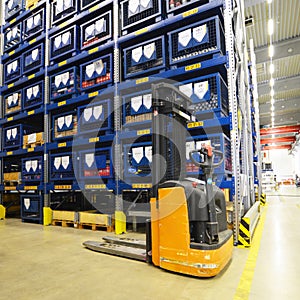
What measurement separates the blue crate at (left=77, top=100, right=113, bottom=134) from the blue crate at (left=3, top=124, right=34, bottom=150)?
85.6 inches

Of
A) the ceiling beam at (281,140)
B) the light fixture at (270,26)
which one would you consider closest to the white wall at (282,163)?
the ceiling beam at (281,140)

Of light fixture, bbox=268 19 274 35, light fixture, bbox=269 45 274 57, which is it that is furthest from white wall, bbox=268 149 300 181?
light fixture, bbox=268 19 274 35

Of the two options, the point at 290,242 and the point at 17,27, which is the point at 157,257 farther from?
the point at 17,27

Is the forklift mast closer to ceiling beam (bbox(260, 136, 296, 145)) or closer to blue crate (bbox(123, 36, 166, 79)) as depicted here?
blue crate (bbox(123, 36, 166, 79))

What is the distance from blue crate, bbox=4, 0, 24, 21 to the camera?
714cm

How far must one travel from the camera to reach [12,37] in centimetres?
721

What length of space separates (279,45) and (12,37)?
11.4 metres

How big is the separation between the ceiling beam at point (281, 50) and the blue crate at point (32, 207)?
40.1ft

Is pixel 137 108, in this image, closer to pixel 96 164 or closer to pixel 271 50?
pixel 96 164

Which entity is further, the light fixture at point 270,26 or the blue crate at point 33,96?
the light fixture at point 270,26

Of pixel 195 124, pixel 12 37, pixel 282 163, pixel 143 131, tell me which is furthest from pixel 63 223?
pixel 282 163

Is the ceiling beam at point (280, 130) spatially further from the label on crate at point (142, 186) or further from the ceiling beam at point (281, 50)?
the label on crate at point (142, 186)

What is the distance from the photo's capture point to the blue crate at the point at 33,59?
630 centimetres

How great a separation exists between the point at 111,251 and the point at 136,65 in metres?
3.11
